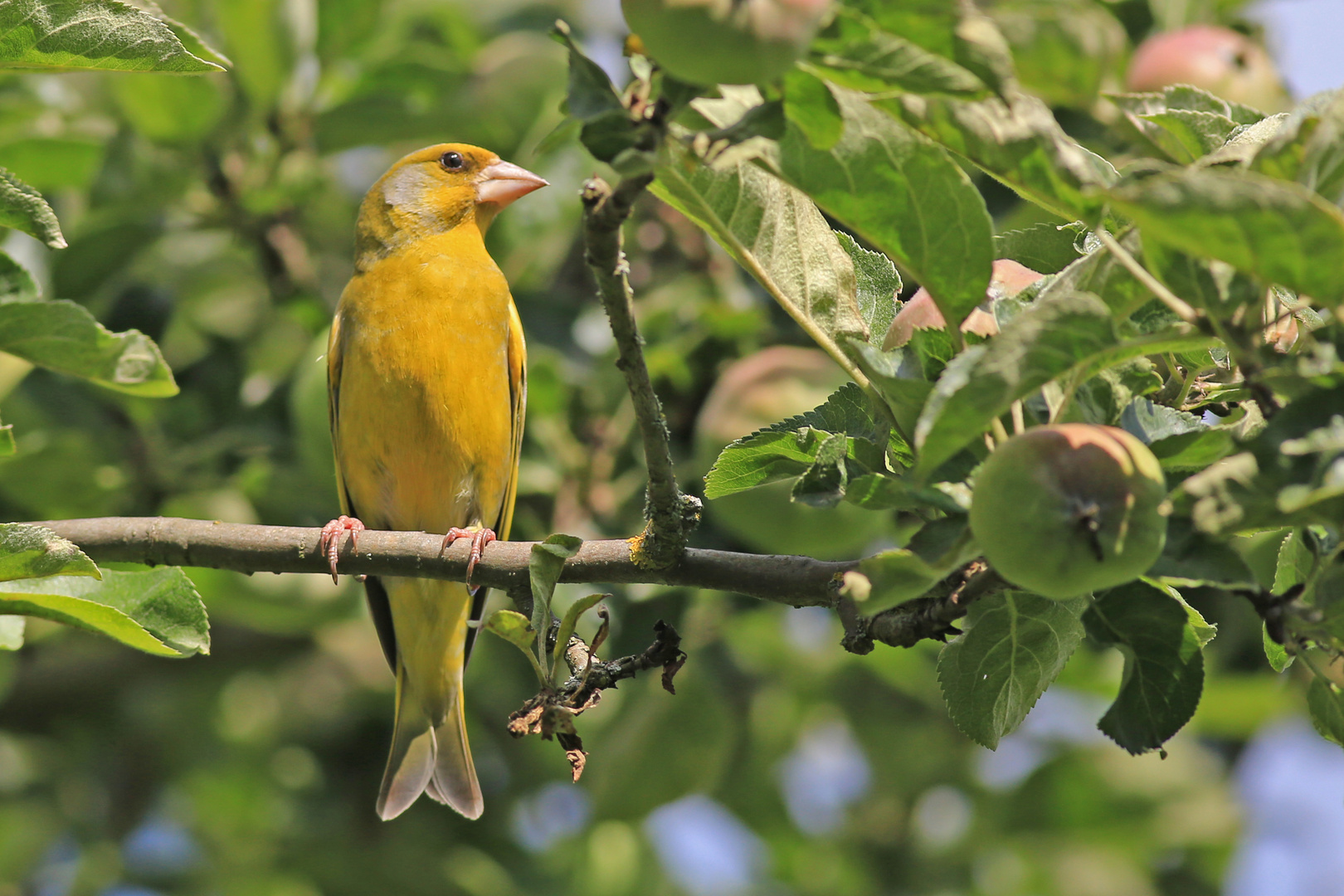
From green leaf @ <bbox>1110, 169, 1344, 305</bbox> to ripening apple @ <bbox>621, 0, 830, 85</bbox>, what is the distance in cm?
39

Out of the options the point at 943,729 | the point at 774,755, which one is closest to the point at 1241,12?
the point at 943,729

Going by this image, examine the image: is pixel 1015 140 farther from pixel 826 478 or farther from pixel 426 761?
pixel 426 761

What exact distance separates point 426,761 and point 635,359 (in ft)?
8.62

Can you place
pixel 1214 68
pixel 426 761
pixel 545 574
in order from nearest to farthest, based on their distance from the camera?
pixel 545 574, pixel 426 761, pixel 1214 68

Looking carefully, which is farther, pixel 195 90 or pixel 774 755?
pixel 774 755

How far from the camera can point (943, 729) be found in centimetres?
602

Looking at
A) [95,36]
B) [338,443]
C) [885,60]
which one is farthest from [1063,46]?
[338,443]

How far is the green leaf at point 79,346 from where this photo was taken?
221 centimetres

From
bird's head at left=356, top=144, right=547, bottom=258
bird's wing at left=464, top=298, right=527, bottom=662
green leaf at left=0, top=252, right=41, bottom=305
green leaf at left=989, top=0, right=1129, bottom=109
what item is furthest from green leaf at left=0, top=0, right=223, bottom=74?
bird's head at left=356, top=144, right=547, bottom=258

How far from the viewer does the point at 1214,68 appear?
4.19 meters

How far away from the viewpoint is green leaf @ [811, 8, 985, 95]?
1.52 m

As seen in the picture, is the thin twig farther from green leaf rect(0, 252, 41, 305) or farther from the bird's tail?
the bird's tail

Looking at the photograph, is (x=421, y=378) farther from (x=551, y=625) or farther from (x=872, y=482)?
(x=872, y=482)

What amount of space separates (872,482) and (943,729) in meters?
4.41
